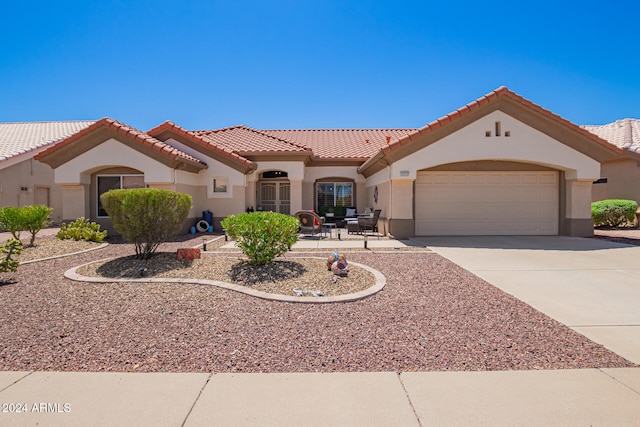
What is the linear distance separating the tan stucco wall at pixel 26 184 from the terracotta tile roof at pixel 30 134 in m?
0.85

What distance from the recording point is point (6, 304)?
17.2 feet

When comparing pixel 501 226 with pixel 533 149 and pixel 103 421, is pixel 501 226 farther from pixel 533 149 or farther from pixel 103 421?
pixel 103 421

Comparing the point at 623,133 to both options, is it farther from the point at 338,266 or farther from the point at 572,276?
the point at 338,266

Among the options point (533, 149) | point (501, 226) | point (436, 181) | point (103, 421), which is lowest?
point (103, 421)

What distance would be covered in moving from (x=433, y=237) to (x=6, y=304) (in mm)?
12482

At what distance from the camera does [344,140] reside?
21.7m

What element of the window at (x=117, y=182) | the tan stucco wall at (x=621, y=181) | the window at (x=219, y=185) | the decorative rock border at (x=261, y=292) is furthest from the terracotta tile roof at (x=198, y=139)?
the tan stucco wall at (x=621, y=181)

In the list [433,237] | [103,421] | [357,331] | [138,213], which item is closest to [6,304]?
[138,213]

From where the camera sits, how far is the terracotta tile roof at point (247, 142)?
16719 mm

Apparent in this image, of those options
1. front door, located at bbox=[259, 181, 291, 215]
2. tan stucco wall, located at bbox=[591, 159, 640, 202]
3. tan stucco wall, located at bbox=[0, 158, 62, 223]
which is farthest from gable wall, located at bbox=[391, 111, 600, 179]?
tan stucco wall, located at bbox=[0, 158, 62, 223]

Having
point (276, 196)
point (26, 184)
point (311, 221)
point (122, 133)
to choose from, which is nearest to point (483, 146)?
point (311, 221)

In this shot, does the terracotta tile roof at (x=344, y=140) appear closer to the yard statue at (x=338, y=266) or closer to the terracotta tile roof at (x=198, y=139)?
the terracotta tile roof at (x=198, y=139)

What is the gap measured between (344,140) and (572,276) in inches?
635

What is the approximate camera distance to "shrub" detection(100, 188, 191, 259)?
7.62m
